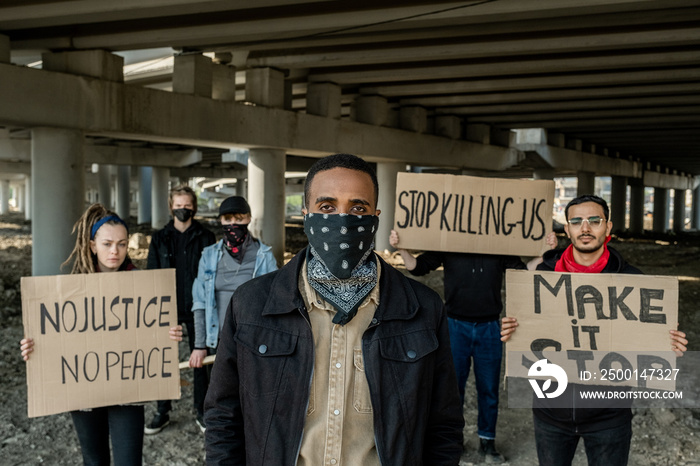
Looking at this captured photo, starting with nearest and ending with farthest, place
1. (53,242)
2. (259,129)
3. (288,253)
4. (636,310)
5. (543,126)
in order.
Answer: (636,310)
(53,242)
(259,129)
(288,253)
(543,126)

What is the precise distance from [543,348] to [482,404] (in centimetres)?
138

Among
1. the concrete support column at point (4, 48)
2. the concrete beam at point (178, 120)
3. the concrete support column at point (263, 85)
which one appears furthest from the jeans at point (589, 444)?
the concrete support column at point (263, 85)

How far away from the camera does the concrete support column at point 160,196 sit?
110 ft

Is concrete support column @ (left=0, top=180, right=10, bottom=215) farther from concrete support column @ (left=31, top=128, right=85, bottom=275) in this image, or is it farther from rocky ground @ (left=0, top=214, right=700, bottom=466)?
rocky ground @ (left=0, top=214, right=700, bottom=466)

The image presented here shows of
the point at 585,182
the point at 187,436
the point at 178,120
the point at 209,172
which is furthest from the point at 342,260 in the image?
the point at 209,172

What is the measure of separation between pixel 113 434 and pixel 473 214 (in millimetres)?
2575

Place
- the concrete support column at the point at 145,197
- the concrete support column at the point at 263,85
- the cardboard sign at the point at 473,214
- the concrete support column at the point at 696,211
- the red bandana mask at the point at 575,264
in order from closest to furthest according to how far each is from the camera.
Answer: the red bandana mask at the point at 575,264 → the cardboard sign at the point at 473,214 → the concrete support column at the point at 263,85 → the concrete support column at the point at 145,197 → the concrete support column at the point at 696,211

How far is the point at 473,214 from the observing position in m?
4.46

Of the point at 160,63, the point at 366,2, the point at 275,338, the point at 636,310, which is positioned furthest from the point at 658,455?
the point at 160,63

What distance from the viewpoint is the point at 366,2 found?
367 inches

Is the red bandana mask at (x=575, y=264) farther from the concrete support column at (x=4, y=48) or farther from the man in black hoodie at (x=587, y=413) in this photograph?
the concrete support column at (x=4, y=48)

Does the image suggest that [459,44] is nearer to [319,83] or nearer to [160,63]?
[319,83]

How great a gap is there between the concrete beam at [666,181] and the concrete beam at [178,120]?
26284 mm

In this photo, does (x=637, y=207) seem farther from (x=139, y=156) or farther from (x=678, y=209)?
(x=139, y=156)
